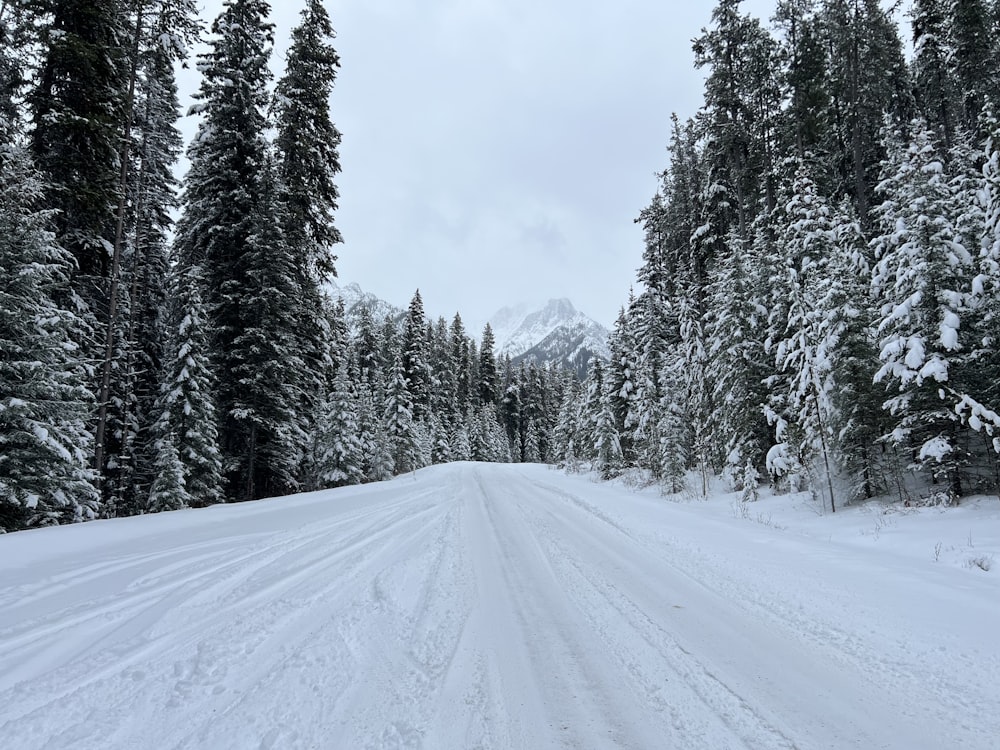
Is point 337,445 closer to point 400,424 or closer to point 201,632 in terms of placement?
point 400,424

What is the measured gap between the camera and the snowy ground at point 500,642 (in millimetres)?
2666

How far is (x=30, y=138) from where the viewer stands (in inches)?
488

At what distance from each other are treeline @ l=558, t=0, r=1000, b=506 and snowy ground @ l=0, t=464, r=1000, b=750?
2460 millimetres

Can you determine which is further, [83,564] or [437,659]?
[83,564]

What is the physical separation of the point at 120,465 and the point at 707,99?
91.7 feet

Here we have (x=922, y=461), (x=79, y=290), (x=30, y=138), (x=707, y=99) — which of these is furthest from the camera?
(x=707, y=99)

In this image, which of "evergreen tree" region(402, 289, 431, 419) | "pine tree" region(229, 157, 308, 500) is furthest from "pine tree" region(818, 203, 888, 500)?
"evergreen tree" region(402, 289, 431, 419)

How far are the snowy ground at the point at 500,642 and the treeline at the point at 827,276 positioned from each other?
2460 mm

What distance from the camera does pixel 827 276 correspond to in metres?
10.7

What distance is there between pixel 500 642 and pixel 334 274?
18.0 meters

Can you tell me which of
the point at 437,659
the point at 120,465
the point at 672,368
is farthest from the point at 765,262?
the point at 120,465

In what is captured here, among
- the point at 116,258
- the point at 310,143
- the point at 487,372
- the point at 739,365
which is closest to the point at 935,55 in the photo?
the point at 739,365

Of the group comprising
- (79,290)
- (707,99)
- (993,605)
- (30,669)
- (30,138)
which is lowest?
(993,605)

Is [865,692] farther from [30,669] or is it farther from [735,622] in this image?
[30,669]
